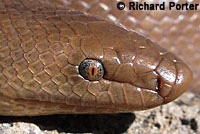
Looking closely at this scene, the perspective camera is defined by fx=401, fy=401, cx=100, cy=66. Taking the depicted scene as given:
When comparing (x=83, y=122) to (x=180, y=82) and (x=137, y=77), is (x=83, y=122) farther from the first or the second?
(x=180, y=82)

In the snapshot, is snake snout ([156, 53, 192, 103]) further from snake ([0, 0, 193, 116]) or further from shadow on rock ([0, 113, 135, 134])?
shadow on rock ([0, 113, 135, 134])

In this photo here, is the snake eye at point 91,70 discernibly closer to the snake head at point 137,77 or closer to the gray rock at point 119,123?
the snake head at point 137,77

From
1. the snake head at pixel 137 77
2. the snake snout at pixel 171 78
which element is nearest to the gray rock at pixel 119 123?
the snake head at pixel 137 77

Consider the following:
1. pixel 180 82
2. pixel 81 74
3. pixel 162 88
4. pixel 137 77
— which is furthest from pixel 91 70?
pixel 180 82

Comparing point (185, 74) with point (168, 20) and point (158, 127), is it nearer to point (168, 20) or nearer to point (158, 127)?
point (158, 127)

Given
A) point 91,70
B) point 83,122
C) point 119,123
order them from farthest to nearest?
point 119,123 < point 83,122 < point 91,70
